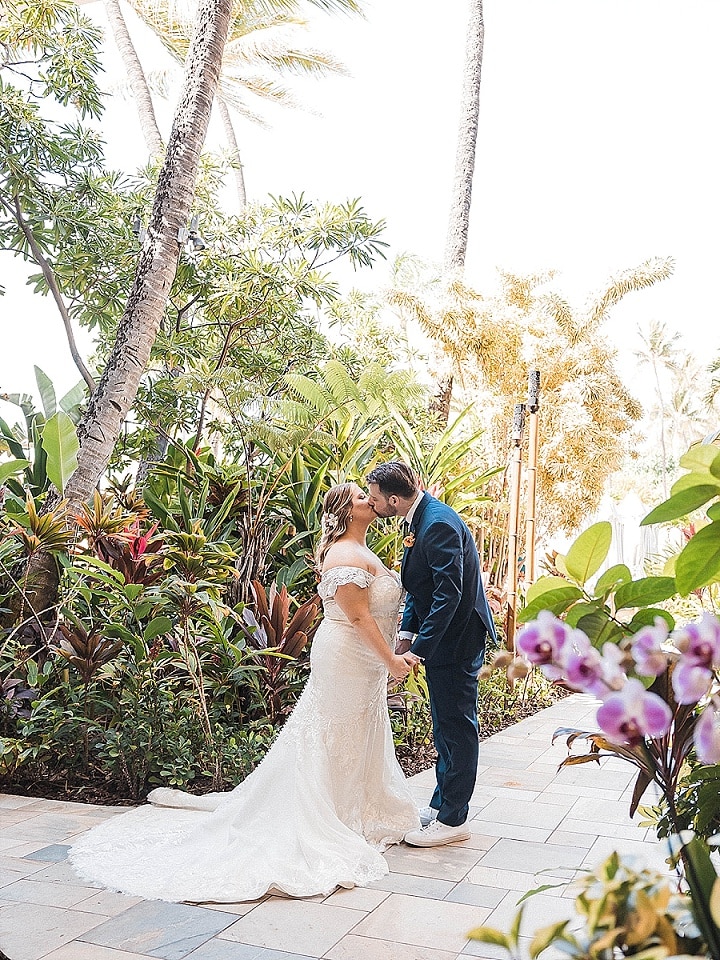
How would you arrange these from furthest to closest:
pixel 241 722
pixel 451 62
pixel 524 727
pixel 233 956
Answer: pixel 451 62 < pixel 524 727 < pixel 241 722 < pixel 233 956

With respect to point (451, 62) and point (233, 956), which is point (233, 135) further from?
point (233, 956)

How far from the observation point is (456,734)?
393 cm

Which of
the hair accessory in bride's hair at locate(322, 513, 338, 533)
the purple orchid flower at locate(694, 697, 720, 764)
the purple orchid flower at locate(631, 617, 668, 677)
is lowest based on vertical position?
the purple orchid flower at locate(694, 697, 720, 764)

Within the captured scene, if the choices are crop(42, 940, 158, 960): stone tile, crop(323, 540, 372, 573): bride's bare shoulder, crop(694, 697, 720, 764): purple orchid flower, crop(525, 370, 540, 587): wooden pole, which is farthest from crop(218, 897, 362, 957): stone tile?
crop(525, 370, 540, 587): wooden pole

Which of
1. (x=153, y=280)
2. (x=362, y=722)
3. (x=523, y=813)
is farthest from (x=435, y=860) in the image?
(x=153, y=280)

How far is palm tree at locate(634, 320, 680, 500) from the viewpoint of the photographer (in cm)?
4130

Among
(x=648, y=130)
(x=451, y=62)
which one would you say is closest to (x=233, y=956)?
(x=451, y=62)

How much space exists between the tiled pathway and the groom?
209 mm

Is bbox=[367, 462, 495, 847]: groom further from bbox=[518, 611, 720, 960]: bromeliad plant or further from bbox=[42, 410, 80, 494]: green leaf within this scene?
bbox=[518, 611, 720, 960]: bromeliad plant

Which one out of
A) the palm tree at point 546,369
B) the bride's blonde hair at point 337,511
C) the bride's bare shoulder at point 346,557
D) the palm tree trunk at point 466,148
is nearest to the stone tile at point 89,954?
the bride's bare shoulder at point 346,557

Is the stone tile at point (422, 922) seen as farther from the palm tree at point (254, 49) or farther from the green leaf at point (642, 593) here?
the palm tree at point (254, 49)

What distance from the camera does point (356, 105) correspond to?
37219 mm

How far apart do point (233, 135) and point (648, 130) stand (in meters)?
24.8

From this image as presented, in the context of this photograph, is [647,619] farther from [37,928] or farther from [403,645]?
[403,645]
